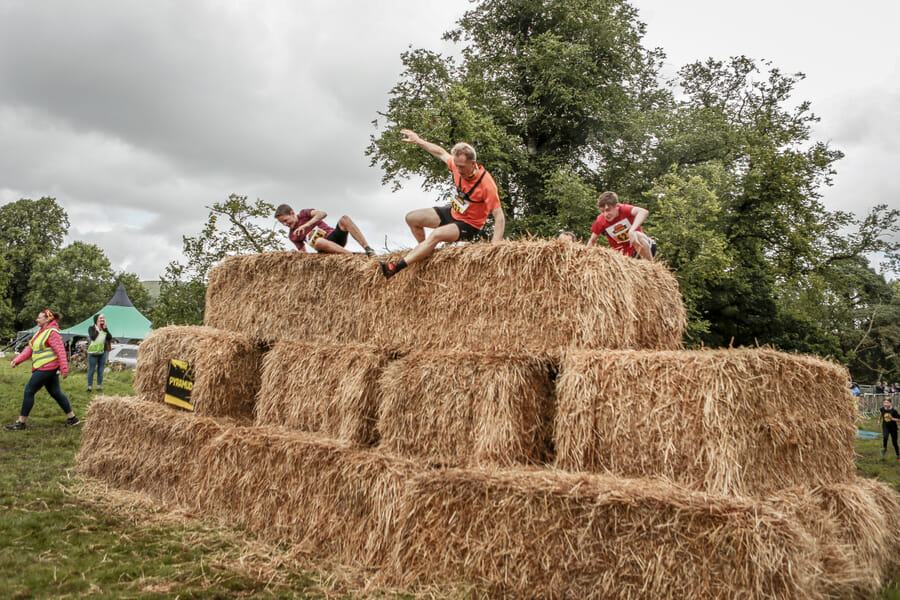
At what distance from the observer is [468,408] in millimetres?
4297

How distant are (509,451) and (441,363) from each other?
0.90 m

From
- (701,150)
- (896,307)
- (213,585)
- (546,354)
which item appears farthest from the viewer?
(896,307)

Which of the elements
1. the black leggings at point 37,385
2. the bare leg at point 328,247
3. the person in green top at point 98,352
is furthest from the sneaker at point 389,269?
the person in green top at point 98,352

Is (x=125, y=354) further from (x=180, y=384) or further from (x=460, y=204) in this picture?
(x=460, y=204)

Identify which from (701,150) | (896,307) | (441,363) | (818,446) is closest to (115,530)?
(441,363)

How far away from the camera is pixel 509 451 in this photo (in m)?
4.05

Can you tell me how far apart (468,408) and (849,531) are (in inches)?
110

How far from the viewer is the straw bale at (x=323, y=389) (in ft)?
16.3

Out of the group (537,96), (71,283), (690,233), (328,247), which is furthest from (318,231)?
(71,283)

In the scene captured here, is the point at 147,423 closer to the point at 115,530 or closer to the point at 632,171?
the point at 115,530

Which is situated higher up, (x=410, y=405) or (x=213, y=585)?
(x=410, y=405)

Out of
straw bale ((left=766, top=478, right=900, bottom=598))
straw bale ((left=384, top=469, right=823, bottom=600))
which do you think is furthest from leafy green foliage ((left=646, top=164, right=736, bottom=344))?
straw bale ((left=384, top=469, right=823, bottom=600))

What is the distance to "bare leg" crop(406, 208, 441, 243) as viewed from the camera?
5562 mm

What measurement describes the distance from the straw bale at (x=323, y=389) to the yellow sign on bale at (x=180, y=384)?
843mm
